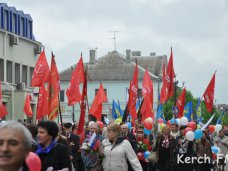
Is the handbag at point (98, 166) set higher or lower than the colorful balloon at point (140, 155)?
higher

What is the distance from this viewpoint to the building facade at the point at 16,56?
48.3 meters

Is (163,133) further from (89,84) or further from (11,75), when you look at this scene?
(89,84)

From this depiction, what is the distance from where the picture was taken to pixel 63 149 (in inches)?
332

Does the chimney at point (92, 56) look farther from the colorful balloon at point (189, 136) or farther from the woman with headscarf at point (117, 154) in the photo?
the woman with headscarf at point (117, 154)

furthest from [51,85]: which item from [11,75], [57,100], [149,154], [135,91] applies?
[11,75]

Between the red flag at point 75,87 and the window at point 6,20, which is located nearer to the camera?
the red flag at point 75,87

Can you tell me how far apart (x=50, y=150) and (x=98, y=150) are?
11.1 ft

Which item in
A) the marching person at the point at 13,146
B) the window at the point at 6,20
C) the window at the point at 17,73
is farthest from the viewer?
the window at the point at 17,73

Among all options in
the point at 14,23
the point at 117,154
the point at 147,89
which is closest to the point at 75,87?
the point at 147,89

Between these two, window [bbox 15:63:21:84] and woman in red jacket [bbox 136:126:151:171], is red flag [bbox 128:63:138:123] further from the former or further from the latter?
window [bbox 15:63:21:84]

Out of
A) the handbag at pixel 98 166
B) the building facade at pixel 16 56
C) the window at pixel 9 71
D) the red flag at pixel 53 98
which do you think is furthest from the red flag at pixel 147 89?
the handbag at pixel 98 166

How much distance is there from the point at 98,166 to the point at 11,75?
3971cm

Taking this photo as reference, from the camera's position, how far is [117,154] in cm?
1075

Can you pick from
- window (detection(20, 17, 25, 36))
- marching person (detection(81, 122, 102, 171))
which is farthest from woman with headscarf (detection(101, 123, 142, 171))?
window (detection(20, 17, 25, 36))
